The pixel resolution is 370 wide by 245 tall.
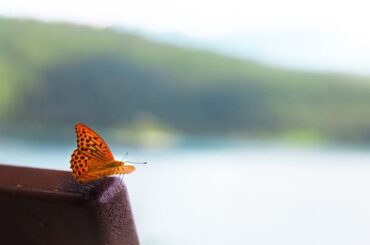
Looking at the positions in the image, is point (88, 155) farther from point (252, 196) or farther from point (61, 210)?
point (252, 196)

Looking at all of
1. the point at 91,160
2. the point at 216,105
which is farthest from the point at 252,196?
the point at 91,160

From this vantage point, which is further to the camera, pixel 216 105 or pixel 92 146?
pixel 216 105

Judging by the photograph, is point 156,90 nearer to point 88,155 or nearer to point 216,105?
point 216,105

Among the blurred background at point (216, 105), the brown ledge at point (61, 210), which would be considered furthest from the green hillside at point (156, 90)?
the brown ledge at point (61, 210)

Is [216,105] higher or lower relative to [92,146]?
higher

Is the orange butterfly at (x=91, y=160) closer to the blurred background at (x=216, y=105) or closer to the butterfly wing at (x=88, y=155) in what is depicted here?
the butterfly wing at (x=88, y=155)

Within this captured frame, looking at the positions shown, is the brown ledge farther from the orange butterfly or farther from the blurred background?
the blurred background

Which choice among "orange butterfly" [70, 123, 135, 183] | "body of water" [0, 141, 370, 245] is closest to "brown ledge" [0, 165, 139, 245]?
"orange butterfly" [70, 123, 135, 183]

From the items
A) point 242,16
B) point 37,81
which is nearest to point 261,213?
point 242,16
